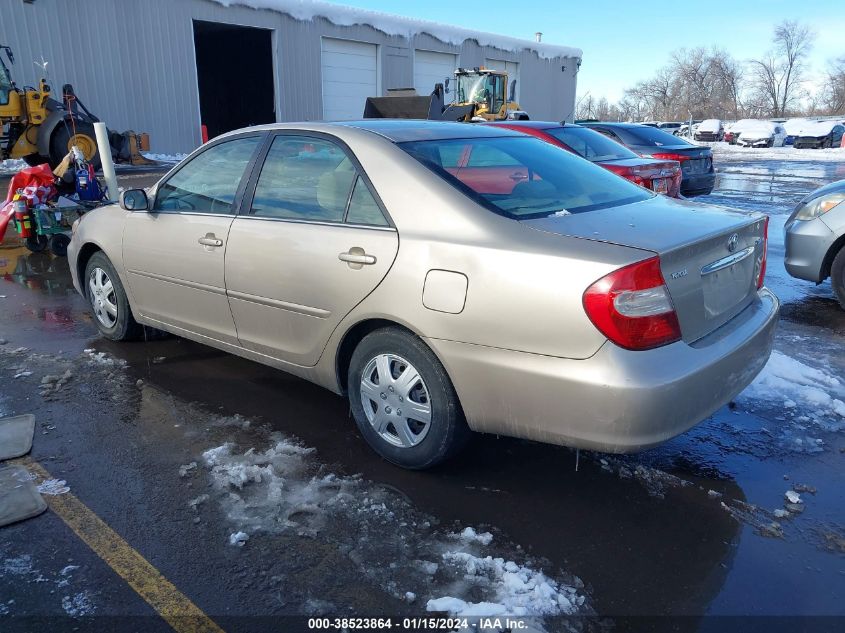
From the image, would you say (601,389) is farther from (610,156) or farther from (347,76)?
(347,76)

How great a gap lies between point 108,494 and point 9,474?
24.0 inches

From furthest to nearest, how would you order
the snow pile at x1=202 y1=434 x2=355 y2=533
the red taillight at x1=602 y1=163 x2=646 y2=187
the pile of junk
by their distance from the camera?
the pile of junk
the red taillight at x1=602 y1=163 x2=646 y2=187
the snow pile at x1=202 y1=434 x2=355 y2=533

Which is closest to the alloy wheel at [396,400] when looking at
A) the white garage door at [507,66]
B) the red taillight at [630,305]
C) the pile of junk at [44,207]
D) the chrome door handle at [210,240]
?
the red taillight at [630,305]

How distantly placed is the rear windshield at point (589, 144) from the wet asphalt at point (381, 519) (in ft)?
15.9

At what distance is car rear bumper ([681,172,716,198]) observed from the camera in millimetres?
11742

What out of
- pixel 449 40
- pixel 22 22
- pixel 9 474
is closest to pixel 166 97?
pixel 22 22

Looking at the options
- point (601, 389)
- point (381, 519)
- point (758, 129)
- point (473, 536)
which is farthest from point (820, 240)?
point (758, 129)

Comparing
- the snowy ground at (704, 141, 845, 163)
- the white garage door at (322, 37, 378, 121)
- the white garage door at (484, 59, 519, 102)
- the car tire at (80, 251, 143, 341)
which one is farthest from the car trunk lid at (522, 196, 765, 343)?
the white garage door at (484, 59, 519, 102)

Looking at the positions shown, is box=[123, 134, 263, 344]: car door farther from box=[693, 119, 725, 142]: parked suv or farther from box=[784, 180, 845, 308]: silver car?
box=[693, 119, 725, 142]: parked suv

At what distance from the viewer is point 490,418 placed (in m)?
3.04

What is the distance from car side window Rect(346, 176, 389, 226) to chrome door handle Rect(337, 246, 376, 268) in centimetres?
16

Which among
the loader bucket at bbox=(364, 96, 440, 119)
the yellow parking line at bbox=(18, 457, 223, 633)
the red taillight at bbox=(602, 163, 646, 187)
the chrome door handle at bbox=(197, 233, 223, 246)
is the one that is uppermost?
the loader bucket at bbox=(364, 96, 440, 119)

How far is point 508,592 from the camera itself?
2.56 meters

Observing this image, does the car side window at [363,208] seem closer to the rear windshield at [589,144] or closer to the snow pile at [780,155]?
the rear windshield at [589,144]
